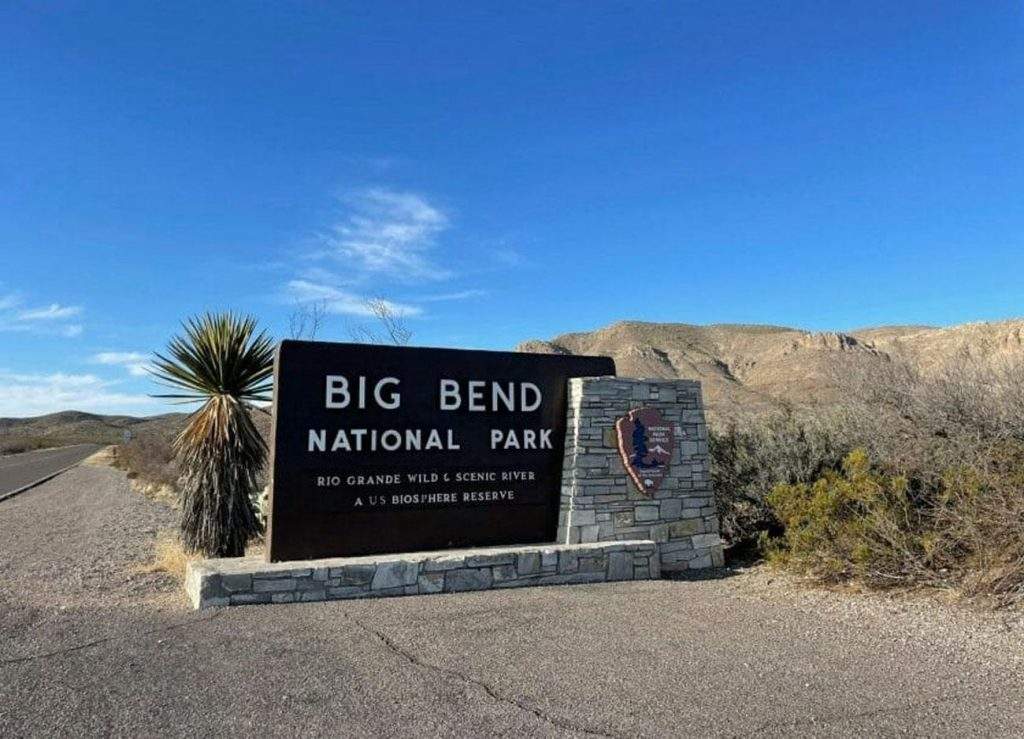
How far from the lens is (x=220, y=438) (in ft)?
32.9

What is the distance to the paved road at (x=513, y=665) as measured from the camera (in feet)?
15.4

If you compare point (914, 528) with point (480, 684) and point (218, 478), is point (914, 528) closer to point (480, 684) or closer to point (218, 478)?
point (480, 684)

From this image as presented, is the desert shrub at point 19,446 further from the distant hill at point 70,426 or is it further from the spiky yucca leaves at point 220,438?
the spiky yucca leaves at point 220,438

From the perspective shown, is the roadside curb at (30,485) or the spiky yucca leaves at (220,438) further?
the roadside curb at (30,485)

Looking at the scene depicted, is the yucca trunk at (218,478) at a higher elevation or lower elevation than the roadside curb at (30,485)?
higher

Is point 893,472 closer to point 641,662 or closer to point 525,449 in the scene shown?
point 525,449

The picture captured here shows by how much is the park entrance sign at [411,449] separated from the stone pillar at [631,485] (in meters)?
0.38

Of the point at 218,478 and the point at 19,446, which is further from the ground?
the point at 218,478

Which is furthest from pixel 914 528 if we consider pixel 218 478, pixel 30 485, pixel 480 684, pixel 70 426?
pixel 70 426

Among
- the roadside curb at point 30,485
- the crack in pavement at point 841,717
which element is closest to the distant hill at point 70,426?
the roadside curb at point 30,485

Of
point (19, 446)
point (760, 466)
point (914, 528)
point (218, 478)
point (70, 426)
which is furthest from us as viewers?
point (70, 426)

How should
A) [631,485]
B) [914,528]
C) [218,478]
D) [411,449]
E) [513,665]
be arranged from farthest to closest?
[218,478] → [631,485] → [411,449] → [914,528] → [513,665]

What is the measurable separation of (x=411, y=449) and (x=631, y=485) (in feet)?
9.71

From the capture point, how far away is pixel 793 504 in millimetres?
9289
